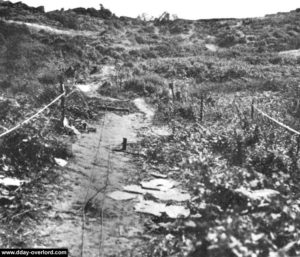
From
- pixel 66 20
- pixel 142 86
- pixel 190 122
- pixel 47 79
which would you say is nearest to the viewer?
pixel 190 122

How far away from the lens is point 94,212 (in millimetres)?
7617

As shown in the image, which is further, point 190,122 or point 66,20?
point 66,20

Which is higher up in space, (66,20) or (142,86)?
(66,20)

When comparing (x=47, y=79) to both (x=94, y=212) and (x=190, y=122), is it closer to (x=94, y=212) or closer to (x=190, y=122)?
(x=190, y=122)

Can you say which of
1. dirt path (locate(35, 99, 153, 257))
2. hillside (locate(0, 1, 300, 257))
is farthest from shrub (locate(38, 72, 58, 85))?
dirt path (locate(35, 99, 153, 257))

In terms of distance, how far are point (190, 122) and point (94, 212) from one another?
307 inches

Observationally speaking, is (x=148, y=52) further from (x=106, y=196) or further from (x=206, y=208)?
(x=206, y=208)

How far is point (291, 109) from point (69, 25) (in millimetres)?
28639

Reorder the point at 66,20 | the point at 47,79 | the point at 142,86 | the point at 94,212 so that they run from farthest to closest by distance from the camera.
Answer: the point at 66,20 → the point at 142,86 → the point at 47,79 → the point at 94,212

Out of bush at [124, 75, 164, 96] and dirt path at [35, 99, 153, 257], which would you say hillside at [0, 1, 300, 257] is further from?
dirt path at [35, 99, 153, 257]

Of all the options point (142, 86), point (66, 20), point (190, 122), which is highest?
point (66, 20)

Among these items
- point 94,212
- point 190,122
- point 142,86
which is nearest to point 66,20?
point 142,86

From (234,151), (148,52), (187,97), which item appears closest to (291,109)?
(187,97)

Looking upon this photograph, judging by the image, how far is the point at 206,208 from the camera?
5.82 m
